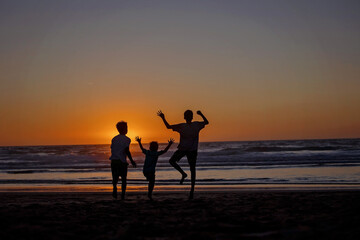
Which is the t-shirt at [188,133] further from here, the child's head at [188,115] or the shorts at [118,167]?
the shorts at [118,167]

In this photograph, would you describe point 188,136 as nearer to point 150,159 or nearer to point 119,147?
point 150,159

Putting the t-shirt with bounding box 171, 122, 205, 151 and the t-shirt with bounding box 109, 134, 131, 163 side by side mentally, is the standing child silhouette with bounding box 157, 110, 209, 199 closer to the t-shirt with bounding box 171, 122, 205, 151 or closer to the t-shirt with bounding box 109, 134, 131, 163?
the t-shirt with bounding box 171, 122, 205, 151

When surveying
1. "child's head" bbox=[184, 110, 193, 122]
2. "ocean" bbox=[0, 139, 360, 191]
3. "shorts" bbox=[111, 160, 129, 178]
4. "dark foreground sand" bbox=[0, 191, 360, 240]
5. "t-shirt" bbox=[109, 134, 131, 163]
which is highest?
"child's head" bbox=[184, 110, 193, 122]

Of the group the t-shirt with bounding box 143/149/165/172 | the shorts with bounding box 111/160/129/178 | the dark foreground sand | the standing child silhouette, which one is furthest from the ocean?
the dark foreground sand

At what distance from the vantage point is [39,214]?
6867 mm

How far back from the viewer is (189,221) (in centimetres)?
609

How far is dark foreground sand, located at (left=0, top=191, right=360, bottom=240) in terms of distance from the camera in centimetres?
503

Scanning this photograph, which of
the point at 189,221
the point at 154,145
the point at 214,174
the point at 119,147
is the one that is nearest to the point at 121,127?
the point at 119,147

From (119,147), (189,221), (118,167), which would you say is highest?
(119,147)

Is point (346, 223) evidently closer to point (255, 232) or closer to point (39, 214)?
point (255, 232)

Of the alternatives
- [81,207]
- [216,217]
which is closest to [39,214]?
[81,207]

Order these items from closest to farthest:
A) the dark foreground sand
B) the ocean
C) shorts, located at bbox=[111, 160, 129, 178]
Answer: the dark foreground sand < shorts, located at bbox=[111, 160, 129, 178] < the ocean

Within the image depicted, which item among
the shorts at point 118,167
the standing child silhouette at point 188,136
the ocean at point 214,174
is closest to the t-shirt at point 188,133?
the standing child silhouette at point 188,136

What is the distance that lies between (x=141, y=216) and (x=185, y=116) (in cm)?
308
